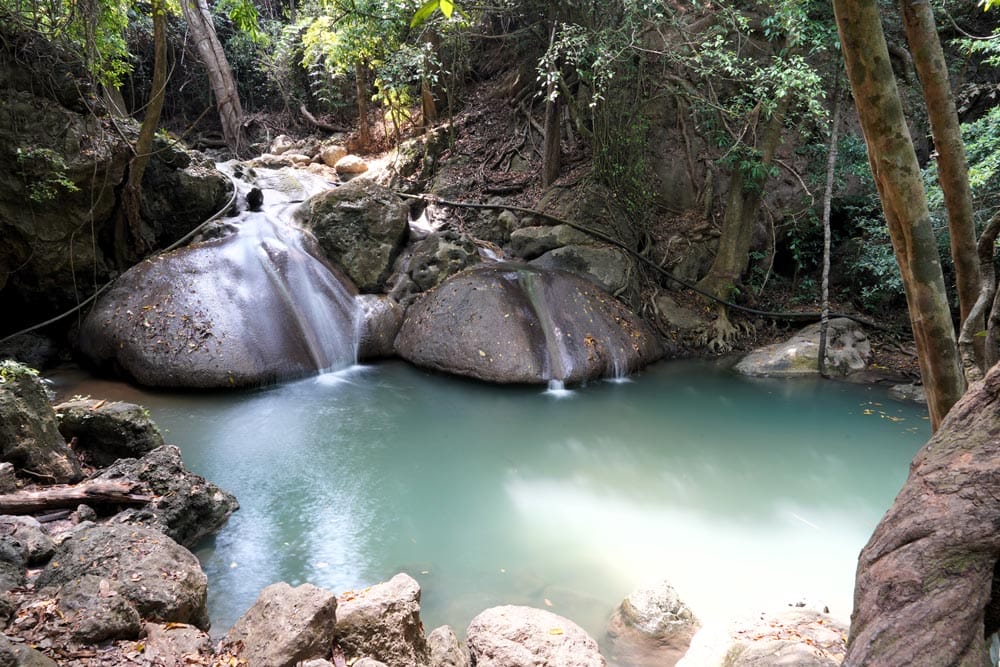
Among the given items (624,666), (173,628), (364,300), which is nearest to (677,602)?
(624,666)

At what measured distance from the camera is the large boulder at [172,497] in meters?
4.17

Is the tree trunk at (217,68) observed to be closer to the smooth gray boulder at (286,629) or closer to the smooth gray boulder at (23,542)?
the smooth gray boulder at (23,542)

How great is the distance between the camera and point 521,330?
27.0 ft

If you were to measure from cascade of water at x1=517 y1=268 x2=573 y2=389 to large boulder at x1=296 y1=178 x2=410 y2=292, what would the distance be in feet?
7.04

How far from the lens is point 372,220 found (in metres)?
9.36

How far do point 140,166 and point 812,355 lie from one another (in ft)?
32.0

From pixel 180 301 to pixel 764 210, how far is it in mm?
9753

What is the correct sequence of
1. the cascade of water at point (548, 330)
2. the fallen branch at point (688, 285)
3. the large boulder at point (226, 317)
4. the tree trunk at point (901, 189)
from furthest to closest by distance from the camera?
the fallen branch at point (688, 285) < the cascade of water at point (548, 330) < the large boulder at point (226, 317) < the tree trunk at point (901, 189)

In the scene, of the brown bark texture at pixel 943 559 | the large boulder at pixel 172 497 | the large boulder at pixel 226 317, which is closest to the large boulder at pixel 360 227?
the large boulder at pixel 226 317

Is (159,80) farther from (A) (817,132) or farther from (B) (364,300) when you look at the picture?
(A) (817,132)

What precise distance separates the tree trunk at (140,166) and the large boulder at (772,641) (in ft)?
25.6

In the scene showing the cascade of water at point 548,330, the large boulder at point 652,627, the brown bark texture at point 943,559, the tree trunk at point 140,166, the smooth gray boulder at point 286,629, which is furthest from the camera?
the cascade of water at point 548,330

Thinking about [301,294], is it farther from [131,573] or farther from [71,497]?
[131,573]

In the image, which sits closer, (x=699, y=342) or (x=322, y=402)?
(x=322, y=402)
